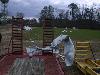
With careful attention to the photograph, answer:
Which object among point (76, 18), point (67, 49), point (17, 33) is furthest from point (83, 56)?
point (76, 18)

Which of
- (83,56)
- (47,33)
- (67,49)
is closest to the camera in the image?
(67,49)

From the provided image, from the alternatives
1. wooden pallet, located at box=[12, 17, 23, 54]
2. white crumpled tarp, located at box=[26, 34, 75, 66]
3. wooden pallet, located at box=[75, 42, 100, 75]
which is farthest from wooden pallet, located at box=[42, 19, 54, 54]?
wooden pallet, located at box=[75, 42, 100, 75]

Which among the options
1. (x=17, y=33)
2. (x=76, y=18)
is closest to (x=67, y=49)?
(x=17, y=33)

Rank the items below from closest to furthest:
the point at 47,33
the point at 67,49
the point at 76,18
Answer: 1. the point at 67,49
2. the point at 47,33
3. the point at 76,18

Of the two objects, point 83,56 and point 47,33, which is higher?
point 47,33

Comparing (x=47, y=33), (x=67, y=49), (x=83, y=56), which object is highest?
(x=47, y=33)

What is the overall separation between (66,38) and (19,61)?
2.72 m

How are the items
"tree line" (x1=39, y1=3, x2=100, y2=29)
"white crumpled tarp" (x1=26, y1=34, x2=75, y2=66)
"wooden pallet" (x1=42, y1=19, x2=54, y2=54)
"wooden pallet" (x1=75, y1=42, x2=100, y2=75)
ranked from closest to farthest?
1. "wooden pallet" (x1=75, y1=42, x2=100, y2=75)
2. "white crumpled tarp" (x1=26, y1=34, x2=75, y2=66)
3. "wooden pallet" (x1=42, y1=19, x2=54, y2=54)
4. "tree line" (x1=39, y1=3, x2=100, y2=29)

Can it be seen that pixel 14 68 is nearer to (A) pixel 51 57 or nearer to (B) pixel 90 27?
(A) pixel 51 57

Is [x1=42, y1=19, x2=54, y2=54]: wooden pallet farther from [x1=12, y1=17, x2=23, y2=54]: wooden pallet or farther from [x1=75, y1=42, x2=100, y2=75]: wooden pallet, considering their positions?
[x1=75, y1=42, x2=100, y2=75]: wooden pallet

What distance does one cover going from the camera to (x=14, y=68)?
13.9m

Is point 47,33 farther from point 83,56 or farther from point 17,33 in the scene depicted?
point 83,56

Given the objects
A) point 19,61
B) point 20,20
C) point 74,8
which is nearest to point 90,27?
point 74,8

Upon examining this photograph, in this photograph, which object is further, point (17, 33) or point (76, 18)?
point (76, 18)
